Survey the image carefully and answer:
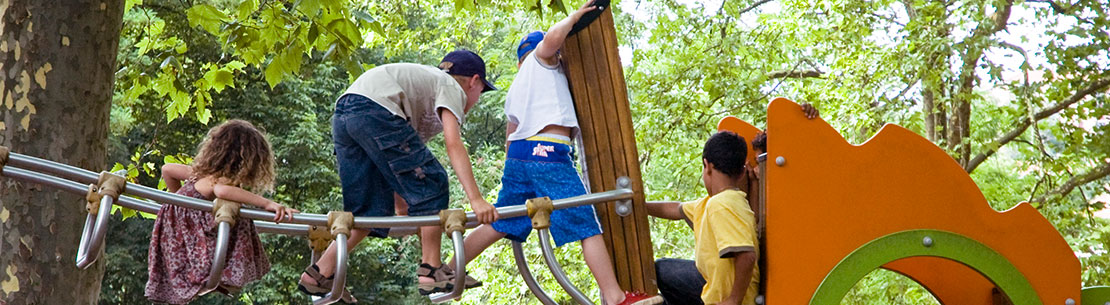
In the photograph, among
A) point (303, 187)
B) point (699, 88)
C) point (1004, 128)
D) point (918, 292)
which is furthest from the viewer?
point (303, 187)

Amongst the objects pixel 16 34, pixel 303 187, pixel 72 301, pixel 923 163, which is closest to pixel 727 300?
pixel 923 163

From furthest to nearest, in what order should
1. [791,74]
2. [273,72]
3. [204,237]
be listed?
[791,74] < [273,72] < [204,237]

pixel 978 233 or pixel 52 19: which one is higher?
pixel 52 19

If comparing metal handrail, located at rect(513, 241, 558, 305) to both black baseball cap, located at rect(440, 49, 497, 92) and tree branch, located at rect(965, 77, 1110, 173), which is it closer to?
black baseball cap, located at rect(440, 49, 497, 92)

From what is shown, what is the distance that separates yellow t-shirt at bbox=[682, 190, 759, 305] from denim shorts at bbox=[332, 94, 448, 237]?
0.85 metres

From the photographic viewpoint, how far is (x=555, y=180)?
3.53 metres

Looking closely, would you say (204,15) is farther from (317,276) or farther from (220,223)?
(220,223)

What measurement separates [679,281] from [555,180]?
1.77ft

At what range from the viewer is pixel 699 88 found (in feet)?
Answer: 29.7

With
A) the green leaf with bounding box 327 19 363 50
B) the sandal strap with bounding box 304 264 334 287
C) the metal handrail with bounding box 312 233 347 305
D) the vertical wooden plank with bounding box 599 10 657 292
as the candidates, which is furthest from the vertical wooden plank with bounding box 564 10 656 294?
the green leaf with bounding box 327 19 363 50

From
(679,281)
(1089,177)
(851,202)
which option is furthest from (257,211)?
(1089,177)

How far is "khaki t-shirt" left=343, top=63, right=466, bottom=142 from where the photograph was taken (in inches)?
142

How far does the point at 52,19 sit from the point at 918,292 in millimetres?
6624

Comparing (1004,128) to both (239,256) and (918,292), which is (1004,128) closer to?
(918,292)
